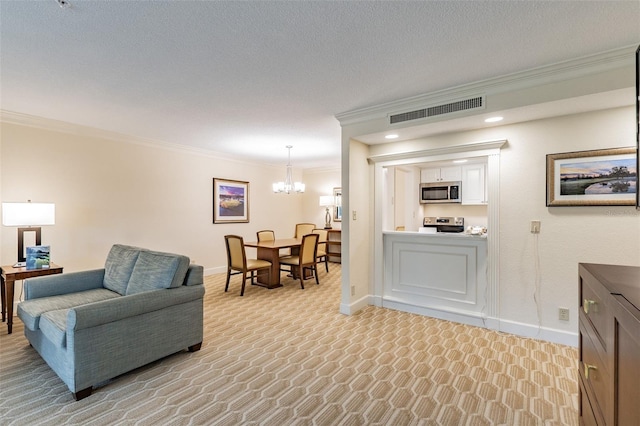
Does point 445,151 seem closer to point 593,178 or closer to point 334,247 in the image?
point 593,178

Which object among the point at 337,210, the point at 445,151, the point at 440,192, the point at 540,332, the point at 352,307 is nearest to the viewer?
the point at 540,332

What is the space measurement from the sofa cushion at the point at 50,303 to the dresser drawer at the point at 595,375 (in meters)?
3.45

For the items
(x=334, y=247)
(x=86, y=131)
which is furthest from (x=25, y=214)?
(x=334, y=247)

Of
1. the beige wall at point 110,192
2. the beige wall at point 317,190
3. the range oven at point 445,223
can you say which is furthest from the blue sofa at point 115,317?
the beige wall at point 317,190

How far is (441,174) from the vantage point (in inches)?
211

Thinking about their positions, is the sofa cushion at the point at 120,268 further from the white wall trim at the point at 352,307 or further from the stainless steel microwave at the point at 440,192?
the stainless steel microwave at the point at 440,192

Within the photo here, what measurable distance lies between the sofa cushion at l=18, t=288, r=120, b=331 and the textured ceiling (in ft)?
6.51

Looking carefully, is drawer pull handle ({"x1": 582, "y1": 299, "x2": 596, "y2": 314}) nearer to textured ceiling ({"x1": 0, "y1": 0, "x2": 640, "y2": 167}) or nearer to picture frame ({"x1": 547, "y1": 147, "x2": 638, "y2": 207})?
textured ceiling ({"x1": 0, "y1": 0, "x2": 640, "y2": 167})

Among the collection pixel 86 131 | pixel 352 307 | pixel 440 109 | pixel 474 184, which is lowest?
pixel 352 307

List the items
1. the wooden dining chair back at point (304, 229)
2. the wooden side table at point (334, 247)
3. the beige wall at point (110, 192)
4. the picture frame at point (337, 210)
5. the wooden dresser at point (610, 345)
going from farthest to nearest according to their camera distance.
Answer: the picture frame at point (337, 210) < the wooden side table at point (334, 247) < the wooden dining chair back at point (304, 229) < the beige wall at point (110, 192) < the wooden dresser at point (610, 345)

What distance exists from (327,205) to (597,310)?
20.1 feet

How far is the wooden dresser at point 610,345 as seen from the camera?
834 mm

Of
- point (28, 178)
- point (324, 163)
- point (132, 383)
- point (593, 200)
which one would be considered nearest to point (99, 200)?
point (28, 178)

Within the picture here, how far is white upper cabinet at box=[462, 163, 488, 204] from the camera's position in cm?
496
